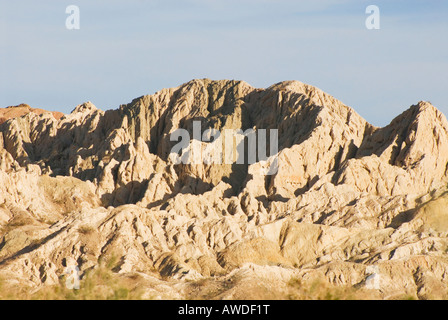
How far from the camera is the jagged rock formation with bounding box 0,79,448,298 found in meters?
98.1

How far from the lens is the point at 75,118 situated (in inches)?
6806

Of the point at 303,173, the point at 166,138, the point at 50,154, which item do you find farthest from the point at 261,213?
the point at 50,154

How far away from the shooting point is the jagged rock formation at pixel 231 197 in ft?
322

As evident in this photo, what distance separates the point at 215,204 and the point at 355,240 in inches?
A: 792

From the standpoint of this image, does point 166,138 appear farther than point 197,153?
Yes

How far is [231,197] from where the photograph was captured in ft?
415

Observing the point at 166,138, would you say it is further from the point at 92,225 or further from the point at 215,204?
the point at 92,225

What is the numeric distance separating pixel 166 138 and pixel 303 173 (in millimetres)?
27985

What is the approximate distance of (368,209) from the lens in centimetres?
11838
